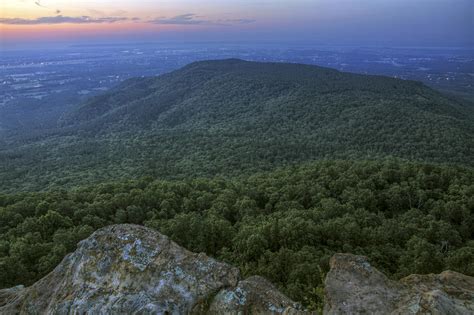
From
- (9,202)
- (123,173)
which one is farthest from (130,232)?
(123,173)

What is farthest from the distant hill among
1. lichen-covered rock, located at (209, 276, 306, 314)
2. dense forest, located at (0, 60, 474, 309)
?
lichen-covered rock, located at (209, 276, 306, 314)

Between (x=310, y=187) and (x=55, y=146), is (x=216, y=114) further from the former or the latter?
(x=310, y=187)

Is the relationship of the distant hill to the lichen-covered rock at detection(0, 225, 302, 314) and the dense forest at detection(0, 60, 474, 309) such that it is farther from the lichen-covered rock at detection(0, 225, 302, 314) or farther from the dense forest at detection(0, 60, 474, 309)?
the lichen-covered rock at detection(0, 225, 302, 314)

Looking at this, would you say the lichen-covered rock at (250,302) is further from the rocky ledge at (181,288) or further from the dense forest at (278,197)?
the dense forest at (278,197)

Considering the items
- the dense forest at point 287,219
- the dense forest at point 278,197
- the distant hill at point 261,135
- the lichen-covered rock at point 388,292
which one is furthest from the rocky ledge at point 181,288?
the distant hill at point 261,135

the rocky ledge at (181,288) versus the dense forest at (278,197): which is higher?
the rocky ledge at (181,288)

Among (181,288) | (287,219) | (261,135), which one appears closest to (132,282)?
(181,288)

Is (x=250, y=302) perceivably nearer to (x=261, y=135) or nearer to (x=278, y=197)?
(x=278, y=197)
